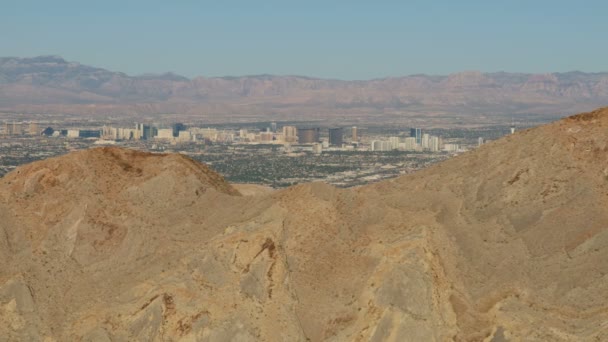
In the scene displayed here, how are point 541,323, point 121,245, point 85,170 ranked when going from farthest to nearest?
Result: point 85,170, point 121,245, point 541,323

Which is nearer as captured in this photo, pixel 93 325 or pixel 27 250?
pixel 93 325

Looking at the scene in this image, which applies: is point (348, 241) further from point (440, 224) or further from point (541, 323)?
point (541, 323)

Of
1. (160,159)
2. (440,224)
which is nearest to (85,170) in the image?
(160,159)

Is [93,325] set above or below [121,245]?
below

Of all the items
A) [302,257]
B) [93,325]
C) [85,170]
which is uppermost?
[85,170]

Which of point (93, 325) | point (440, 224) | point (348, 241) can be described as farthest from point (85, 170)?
point (440, 224)

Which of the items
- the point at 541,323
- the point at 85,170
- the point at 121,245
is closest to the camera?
the point at 541,323
